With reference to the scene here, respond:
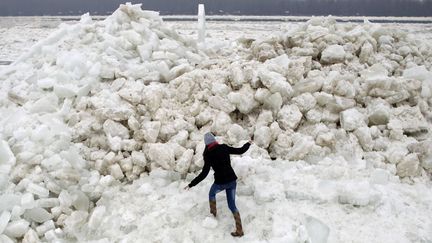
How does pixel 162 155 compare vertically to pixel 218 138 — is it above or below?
below

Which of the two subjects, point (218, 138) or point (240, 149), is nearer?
point (240, 149)

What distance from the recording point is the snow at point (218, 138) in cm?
504

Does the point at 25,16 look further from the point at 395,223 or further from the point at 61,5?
the point at 395,223

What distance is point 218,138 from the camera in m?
A: 6.15

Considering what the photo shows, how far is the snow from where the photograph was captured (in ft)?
16.5

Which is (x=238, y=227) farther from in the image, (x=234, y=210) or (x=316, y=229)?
(x=316, y=229)

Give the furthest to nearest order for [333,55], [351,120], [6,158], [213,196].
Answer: [333,55] → [351,120] → [6,158] → [213,196]

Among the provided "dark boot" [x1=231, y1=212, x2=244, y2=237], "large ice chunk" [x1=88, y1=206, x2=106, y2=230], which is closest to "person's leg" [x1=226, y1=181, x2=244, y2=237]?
"dark boot" [x1=231, y1=212, x2=244, y2=237]

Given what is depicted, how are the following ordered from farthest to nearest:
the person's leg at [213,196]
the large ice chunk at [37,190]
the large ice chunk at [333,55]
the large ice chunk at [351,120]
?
1. the large ice chunk at [333,55]
2. the large ice chunk at [351,120]
3. the large ice chunk at [37,190]
4. the person's leg at [213,196]

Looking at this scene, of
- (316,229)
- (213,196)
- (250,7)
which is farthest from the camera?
(250,7)

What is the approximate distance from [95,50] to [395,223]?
5864mm

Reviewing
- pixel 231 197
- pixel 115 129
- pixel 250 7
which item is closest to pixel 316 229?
pixel 231 197

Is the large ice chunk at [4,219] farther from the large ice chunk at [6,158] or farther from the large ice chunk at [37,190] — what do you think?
the large ice chunk at [6,158]

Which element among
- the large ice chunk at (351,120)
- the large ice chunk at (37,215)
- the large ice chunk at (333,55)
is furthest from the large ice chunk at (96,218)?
the large ice chunk at (333,55)
